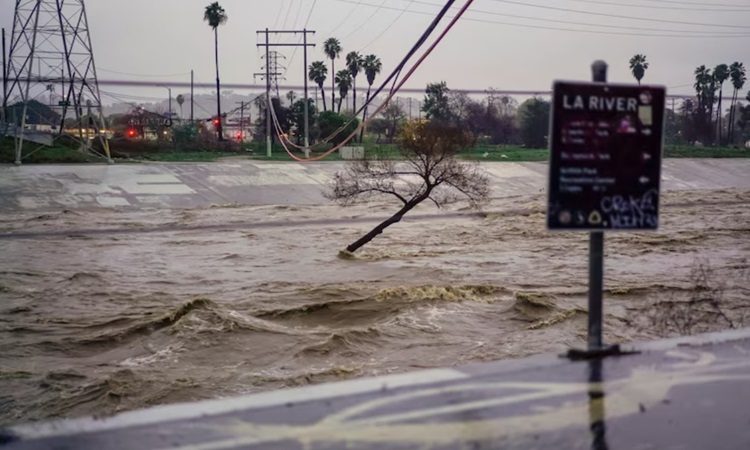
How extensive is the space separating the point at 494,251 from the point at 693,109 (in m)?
14.8

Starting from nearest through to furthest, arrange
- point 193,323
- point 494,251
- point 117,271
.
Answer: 1. point 193,323
2. point 117,271
3. point 494,251

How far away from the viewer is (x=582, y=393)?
466cm

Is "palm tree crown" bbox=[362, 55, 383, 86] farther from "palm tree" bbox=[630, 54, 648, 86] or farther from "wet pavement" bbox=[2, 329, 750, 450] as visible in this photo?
"wet pavement" bbox=[2, 329, 750, 450]

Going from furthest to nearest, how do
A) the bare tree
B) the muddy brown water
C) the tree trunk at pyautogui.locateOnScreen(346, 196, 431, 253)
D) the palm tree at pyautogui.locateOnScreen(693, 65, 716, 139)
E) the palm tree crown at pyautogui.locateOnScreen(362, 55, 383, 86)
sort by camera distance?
the palm tree crown at pyautogui.locateOnScreen(362, 55, 383, 86)
the palm tree at pyautogui.locateOnScreen(693, 65, 716, 139)
the tree trunk at pyautogui.locateOnScreen(346, 196, 431, 253)
the bare tree
the muddy brown water

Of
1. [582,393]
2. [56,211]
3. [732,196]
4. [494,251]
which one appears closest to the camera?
[582,393]

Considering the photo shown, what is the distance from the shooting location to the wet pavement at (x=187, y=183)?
38.0 m

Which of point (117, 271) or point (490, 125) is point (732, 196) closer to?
point (490, 125)

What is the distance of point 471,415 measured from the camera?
4.29m

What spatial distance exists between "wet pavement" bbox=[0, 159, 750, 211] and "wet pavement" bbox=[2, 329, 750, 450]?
1359 inches

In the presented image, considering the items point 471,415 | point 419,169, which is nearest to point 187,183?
point 419,169

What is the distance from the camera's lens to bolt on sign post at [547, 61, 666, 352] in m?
5.01

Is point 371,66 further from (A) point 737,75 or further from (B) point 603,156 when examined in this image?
(B) point 603,156

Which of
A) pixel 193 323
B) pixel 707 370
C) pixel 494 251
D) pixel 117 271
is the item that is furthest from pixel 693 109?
pixel 707 370

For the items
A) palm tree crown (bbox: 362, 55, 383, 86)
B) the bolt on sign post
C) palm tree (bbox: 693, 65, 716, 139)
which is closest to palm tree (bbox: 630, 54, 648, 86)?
palm tree (bbox: 693, 65, 716, 139)
